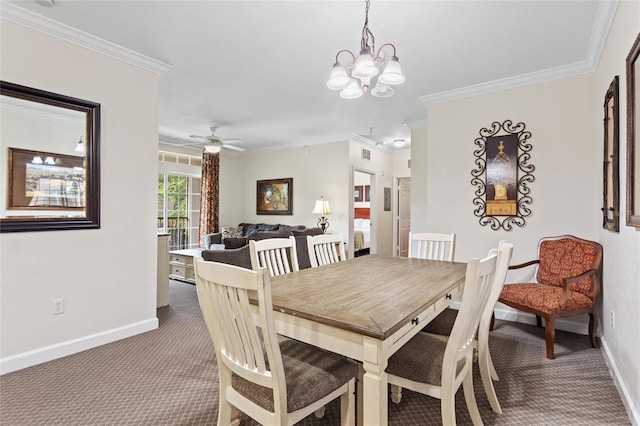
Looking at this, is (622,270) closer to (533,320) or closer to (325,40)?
(533,320)

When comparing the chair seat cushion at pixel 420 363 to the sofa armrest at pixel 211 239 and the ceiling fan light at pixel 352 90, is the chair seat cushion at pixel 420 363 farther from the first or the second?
the sofa armrest at pixel 211 239

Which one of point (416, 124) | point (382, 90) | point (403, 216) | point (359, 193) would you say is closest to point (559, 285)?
point (382, 90)

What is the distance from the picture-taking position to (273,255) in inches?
91.1

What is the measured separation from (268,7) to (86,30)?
1.50m

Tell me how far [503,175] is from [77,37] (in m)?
4.08

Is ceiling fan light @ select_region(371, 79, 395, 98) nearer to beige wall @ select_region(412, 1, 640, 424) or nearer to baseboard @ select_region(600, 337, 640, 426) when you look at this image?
beige wall @ select_region(412, 1, 640, 424)

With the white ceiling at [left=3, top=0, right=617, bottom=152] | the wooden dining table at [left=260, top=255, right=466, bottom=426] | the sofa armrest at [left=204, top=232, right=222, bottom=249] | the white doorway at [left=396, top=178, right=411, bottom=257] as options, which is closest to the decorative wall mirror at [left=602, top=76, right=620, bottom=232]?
the white ceiling at [left=3, top=0, right=617, bottom=152]

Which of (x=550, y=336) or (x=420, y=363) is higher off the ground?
(x=420, y=363)

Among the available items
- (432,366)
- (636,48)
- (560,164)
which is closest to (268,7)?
(636,48)

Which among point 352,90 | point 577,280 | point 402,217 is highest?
point 352,90

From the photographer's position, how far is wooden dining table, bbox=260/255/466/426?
1188 millimetres

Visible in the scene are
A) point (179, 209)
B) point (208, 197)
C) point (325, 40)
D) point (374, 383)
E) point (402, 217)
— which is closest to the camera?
point (374, 383)

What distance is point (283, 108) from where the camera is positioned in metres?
4.39

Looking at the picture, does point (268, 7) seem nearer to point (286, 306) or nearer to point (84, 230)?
point (286, 306)
